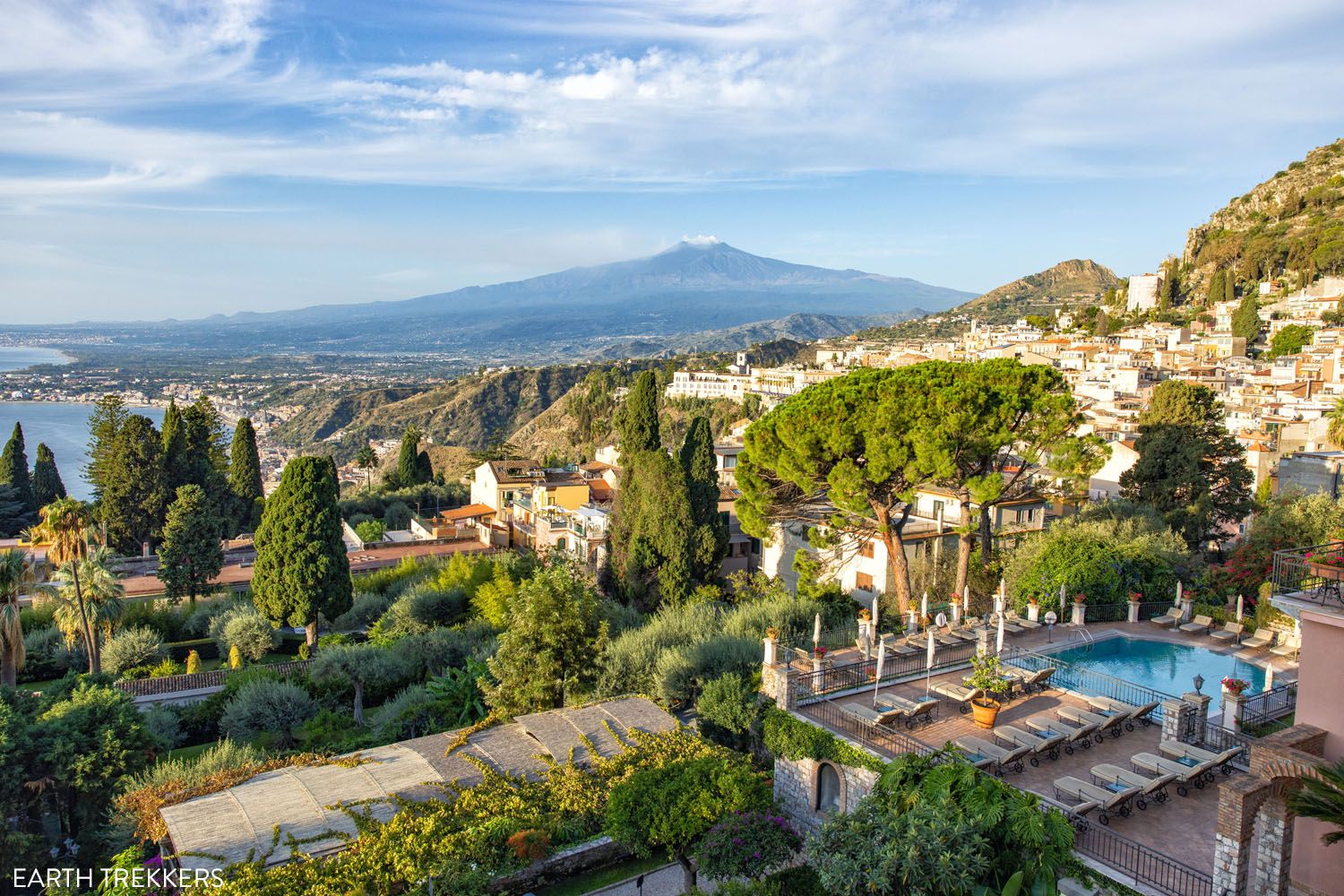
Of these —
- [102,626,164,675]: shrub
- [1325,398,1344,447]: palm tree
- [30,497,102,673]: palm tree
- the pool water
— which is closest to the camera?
the pool water

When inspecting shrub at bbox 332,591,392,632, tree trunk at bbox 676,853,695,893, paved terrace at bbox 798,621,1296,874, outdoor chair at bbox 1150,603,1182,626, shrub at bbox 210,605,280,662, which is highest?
paved terrace at bbox 798,621,1296,874

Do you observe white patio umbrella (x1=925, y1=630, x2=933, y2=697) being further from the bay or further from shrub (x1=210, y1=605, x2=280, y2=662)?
the bay

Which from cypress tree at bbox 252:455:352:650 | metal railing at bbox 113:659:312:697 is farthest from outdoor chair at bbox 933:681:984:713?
cypress tree at bbox 252:455:352:650

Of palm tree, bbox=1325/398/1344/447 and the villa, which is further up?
palm tree, bbox=1325/398/1344/447


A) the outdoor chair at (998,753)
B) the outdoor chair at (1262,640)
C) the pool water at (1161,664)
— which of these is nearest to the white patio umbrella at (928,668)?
the outdoor chair at (998,753)

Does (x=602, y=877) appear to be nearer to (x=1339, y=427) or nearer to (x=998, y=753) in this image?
(x=998, y=753)

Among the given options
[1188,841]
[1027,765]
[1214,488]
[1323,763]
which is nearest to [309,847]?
[1027,765]

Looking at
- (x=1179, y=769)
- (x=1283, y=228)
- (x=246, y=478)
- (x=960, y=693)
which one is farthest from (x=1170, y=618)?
(x=1283, y=228)

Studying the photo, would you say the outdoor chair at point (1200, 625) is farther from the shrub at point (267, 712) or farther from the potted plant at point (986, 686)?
the shrub at point (267, 712)
